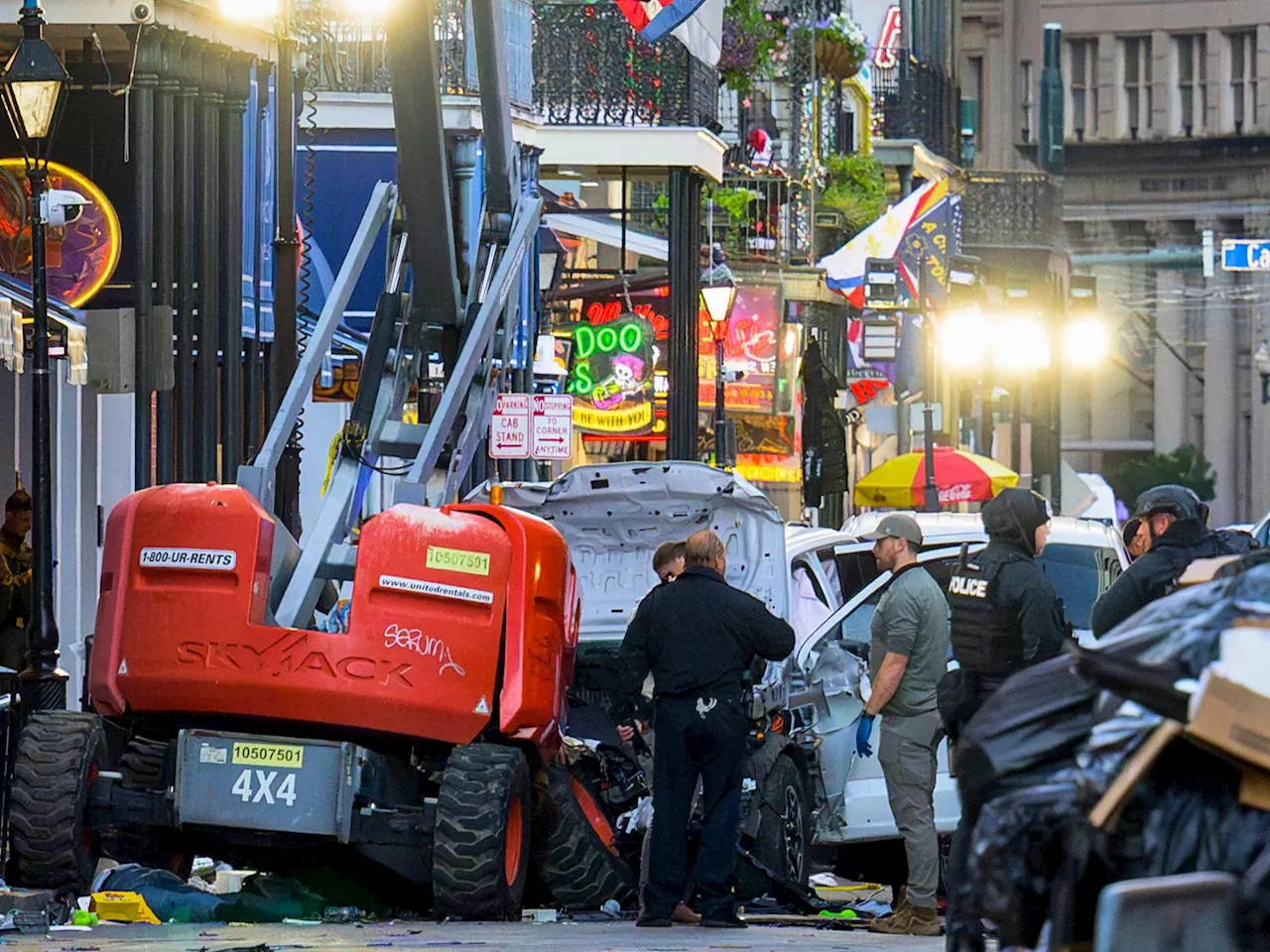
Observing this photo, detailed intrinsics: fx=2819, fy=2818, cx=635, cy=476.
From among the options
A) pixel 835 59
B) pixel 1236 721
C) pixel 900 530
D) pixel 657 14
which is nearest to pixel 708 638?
pixel 900 530

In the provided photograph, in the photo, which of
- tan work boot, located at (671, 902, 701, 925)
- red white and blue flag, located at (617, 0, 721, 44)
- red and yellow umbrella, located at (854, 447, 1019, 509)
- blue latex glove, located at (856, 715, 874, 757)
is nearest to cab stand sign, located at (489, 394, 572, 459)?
red white and blue flag, located at (617, 0, 721, 44)

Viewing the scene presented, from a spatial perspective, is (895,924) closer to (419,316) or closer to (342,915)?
(342,915)

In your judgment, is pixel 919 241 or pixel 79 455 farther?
pixel 919 241

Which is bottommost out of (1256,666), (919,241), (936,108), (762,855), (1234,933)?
(762,855)

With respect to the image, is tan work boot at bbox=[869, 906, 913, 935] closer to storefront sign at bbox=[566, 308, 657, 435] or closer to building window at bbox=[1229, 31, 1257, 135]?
storefront sign at bbox=[566, 308, 657, 435]

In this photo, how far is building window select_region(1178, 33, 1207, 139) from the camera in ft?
260

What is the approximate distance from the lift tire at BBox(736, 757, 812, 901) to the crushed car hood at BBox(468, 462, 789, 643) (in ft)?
3.89

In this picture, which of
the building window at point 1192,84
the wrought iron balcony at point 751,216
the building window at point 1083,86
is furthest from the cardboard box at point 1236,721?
the building window at point 1192,84

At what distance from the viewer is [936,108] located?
185 feet

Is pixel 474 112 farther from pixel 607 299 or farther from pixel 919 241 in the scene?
pixel 919 241

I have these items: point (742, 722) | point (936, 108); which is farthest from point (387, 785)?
point (936, 108)

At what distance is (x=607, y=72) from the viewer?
31500 mm

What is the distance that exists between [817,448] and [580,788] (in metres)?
29.0

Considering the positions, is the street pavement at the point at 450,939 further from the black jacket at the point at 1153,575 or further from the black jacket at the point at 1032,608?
the black jacket at the point at 1153,575
